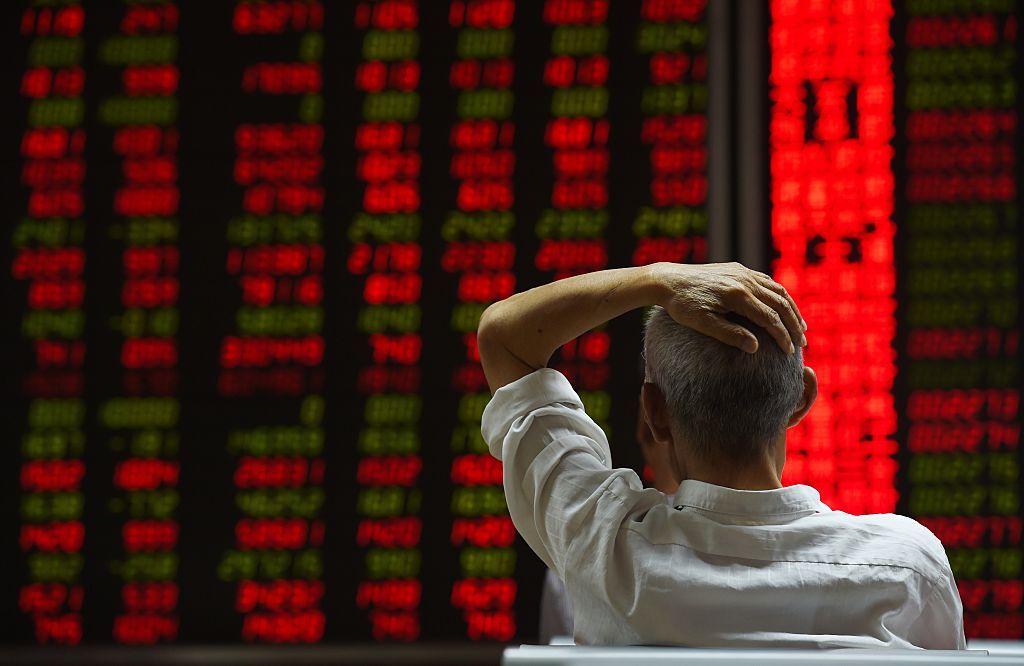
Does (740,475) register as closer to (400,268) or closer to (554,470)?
(554,470)

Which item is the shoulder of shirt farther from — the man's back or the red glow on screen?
the red glow on screen

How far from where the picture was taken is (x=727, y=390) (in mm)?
686

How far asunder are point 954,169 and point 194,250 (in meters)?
1.42

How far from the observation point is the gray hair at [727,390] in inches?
27.0

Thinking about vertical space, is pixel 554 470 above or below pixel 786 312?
below

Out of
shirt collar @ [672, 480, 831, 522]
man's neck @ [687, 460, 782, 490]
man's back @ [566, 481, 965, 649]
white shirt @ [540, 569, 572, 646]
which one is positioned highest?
man's neck @ [687, 460, 782, 490]

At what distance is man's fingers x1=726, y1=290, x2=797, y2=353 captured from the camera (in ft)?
2.21

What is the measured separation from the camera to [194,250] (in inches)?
73.5

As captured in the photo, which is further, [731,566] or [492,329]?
[492,329]

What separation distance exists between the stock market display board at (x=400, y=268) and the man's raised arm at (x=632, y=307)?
1.01m

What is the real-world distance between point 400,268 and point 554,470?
1159 mm

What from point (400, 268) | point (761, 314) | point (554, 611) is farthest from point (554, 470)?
point (400, 268)

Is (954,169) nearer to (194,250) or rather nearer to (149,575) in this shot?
(194,250)

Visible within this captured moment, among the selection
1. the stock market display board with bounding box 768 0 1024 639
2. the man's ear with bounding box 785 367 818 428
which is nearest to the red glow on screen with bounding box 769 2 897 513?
the stock market display board with bounding box 768 0 1024 639
